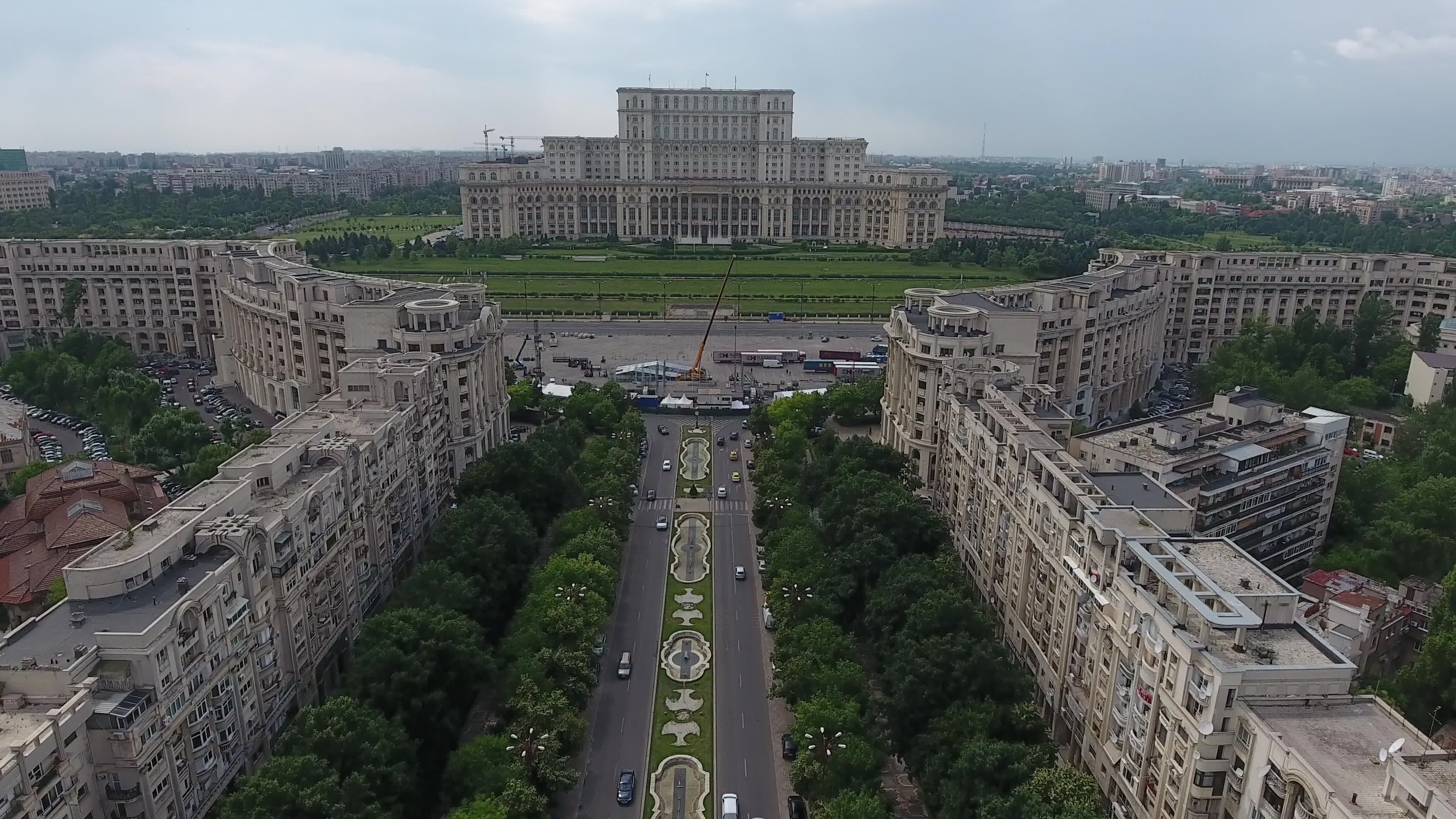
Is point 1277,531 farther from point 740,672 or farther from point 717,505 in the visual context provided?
point 717,505

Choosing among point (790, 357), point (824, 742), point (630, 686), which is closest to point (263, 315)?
point (790, 357)

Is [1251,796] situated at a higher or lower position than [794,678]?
higher

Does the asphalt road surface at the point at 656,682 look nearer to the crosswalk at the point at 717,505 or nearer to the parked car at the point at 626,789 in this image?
the crosswalk at the point at 717,505

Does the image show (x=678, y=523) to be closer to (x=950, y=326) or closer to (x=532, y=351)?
(x=950, y=326)

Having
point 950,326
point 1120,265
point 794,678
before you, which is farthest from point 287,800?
point 1120,265

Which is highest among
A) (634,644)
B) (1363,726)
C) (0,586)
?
(1363,726)

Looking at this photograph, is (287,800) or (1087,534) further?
(1087,534)

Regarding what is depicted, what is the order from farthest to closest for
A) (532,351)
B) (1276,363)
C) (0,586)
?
(532,351), (1276,363), (0,586)
